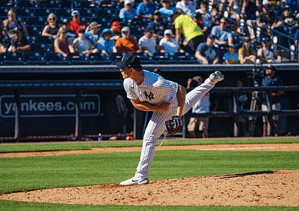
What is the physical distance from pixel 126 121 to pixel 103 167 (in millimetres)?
5256

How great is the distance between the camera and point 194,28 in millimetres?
14773

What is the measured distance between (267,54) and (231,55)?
4.06 ft

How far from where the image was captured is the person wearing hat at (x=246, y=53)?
48.9 feet

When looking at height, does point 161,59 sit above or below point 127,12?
below

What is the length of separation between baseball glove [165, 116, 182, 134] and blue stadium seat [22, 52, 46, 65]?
8057mm

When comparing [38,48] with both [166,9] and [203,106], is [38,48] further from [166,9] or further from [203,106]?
[203,106]

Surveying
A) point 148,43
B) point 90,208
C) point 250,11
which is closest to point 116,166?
point 90,208

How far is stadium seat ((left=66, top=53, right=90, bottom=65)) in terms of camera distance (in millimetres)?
13306

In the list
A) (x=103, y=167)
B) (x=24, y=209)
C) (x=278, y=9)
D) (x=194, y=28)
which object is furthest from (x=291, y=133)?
(x=24, y=209)

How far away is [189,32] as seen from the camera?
48.6 feet

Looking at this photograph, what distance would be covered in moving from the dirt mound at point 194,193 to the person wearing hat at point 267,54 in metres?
9.49

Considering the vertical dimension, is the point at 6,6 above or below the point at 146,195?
above

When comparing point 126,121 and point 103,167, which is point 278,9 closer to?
point 126,121

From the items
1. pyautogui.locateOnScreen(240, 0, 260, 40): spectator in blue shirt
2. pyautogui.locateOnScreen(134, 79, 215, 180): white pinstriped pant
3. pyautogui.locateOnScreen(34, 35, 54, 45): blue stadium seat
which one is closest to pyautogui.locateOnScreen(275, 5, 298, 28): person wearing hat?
pyautogui.locateOnScreen(240, 0, 260, 40): spectator in blue shirt
